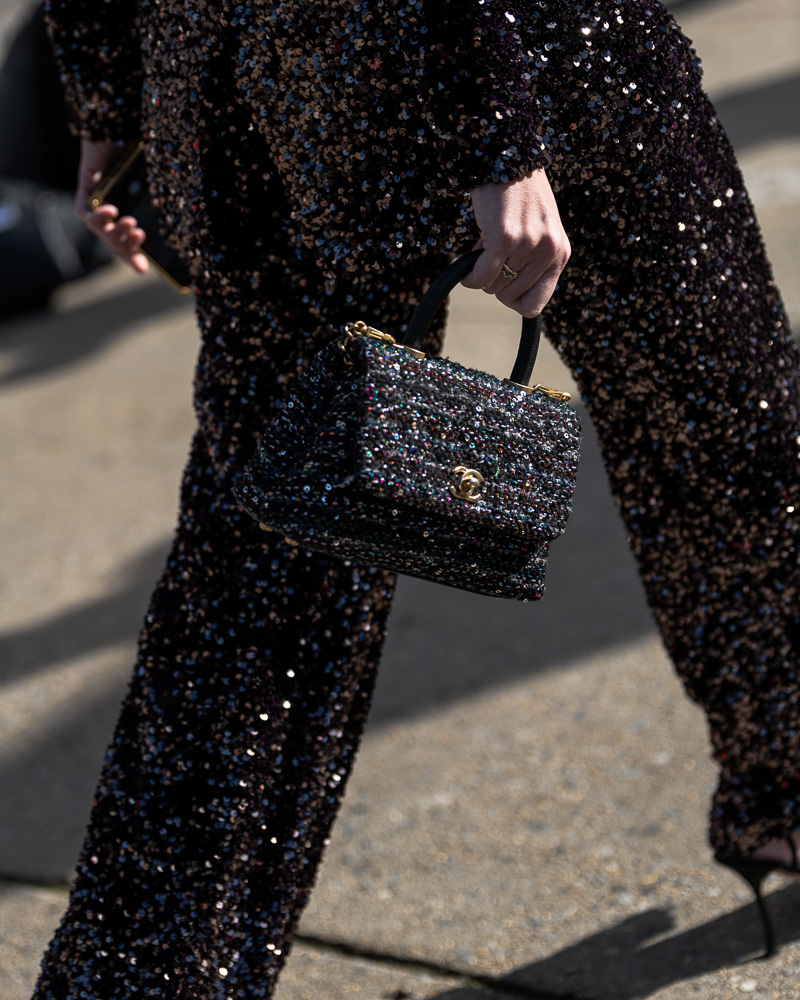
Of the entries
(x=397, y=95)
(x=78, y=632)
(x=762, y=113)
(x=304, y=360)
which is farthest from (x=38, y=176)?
(x=397, y=95)

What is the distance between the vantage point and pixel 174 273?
1861mm

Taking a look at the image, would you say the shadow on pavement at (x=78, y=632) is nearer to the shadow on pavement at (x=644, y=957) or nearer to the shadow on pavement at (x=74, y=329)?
the shadow on pavement at (x=644, y=957)

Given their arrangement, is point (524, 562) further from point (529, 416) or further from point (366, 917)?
point (366, 917)

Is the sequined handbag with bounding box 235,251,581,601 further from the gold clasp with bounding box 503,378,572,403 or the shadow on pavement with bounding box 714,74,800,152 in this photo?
the shadow on pavement with bounding box 714,74,800,152

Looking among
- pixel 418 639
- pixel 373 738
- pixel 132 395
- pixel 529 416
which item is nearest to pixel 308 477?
pixel 529 416

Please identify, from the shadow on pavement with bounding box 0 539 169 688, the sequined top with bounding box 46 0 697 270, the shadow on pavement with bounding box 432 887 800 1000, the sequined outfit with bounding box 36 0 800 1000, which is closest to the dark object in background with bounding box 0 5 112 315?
the shadow on pavement with bounding box 0 539 169 688

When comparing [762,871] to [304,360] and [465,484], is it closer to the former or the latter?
[465,484]

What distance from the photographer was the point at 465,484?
51.9 inches

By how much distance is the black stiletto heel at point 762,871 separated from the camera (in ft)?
5.98

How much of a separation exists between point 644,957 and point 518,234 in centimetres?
120

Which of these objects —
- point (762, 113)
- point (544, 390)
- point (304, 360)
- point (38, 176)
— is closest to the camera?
point (544, 390)

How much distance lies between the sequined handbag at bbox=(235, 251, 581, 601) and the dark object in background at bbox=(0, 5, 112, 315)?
361cm

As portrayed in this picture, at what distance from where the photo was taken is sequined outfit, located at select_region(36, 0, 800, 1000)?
1412 millimetres

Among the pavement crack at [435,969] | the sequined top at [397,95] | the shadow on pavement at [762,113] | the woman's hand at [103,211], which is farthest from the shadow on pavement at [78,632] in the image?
the shadow on pavement at [762,113]
